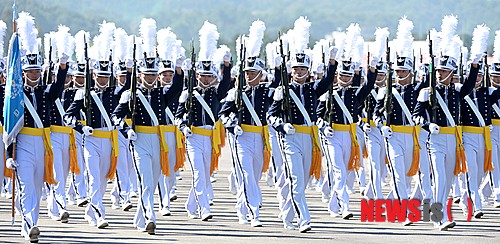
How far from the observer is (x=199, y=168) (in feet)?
55.2

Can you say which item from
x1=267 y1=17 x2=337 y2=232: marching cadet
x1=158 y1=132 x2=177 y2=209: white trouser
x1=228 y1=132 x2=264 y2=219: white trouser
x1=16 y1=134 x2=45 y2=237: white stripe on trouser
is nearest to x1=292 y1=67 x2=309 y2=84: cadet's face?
x1=267 y1=17 x2=337 y2=232: marching cadet

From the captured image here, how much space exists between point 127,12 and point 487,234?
174 meters

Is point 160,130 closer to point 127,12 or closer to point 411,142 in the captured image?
point 411,142

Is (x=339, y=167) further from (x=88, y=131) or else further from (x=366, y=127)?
(x=88, y=131)

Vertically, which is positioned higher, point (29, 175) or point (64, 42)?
point (64, 42)

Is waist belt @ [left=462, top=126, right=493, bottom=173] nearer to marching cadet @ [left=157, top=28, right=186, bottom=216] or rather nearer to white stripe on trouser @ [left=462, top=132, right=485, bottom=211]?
white stripe on trouser @ [left=462, top=132, right=485, bottom=211]

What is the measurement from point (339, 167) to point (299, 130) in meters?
2.00

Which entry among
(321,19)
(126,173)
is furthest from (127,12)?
(126,173)

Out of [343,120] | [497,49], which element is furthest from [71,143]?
[497,49]

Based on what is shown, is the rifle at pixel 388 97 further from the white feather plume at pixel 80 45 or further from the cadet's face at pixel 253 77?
the white feather plume at pixel 80 45

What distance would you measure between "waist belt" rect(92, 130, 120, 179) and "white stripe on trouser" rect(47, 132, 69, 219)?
41cm

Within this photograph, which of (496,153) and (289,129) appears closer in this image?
(289,129)

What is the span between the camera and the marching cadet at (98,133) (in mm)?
15938

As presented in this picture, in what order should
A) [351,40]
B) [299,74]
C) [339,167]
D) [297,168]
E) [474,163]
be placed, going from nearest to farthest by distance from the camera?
[297,168] < [299,74] < [474,163] < [339,167] < [351,40]
